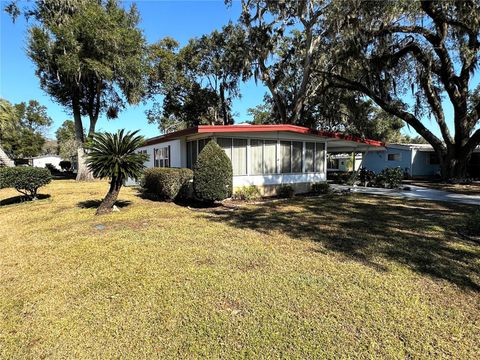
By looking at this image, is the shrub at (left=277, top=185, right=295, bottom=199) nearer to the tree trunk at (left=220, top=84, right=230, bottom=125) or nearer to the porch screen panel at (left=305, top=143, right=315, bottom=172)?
the porch screen panel at (left=305, top=143, right=315, bottom=172)

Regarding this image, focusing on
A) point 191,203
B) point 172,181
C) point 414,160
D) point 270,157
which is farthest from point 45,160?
point 414,160

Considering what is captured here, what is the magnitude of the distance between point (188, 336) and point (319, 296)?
5.31ft

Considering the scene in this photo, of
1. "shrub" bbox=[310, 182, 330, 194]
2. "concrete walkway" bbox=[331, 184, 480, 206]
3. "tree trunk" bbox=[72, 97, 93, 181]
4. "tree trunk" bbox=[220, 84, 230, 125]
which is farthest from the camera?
"tree trunk" bbox=[220, 84, 230, 125]

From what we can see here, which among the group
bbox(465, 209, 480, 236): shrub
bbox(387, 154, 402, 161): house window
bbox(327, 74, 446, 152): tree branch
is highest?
bbox(327, 74, 446, 152): tree branch

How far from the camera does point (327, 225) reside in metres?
6.87

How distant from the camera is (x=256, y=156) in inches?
452

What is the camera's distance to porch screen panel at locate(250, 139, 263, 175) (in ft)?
37.3

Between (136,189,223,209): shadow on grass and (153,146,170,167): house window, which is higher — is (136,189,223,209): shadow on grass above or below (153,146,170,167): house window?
below

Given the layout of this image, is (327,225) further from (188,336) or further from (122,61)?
(122,61)

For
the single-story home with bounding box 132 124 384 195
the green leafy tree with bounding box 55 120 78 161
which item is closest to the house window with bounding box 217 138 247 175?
the single-story home with bounding box 132 124 384 195

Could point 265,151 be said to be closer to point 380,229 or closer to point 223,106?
point 380,229

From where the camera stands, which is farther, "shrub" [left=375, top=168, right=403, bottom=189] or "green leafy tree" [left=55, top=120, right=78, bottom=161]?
"green leafy tree" [left=55, top=120, right=78, bottom=161]

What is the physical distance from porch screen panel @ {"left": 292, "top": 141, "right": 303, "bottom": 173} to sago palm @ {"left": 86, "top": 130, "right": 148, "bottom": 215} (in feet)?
22.0

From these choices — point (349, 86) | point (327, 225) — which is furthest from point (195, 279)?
point (349, 86)
